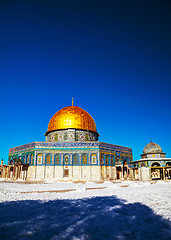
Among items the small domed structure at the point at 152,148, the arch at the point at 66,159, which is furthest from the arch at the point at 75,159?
the small domed structure at the point at 152,148

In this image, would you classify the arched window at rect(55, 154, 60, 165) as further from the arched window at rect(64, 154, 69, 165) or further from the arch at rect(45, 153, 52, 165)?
the arched window at rect(64, 154, 69, 165)

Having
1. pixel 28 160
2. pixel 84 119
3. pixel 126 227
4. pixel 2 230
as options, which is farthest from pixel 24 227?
pixel 84 119

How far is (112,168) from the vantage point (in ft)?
105

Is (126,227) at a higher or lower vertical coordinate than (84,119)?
lower

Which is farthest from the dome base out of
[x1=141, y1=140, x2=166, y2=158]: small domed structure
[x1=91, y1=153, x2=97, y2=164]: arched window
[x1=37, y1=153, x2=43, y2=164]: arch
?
[x1=141, y1=140, x2=166, y2=158]: small domed structure

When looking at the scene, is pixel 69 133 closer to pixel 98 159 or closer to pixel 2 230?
pixel 98 159

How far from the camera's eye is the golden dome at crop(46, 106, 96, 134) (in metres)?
35.1

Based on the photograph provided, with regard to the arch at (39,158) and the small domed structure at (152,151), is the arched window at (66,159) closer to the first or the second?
the arch at (39,158)

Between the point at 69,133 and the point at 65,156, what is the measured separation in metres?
5.08

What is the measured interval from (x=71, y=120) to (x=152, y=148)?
1885 centimetres

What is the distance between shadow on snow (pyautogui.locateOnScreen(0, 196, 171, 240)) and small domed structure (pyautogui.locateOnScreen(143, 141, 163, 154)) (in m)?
35.2

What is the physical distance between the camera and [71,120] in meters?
35.4

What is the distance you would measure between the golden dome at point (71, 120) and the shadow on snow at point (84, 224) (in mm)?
29559

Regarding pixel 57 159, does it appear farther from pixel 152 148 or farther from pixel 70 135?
pixel 152 148
